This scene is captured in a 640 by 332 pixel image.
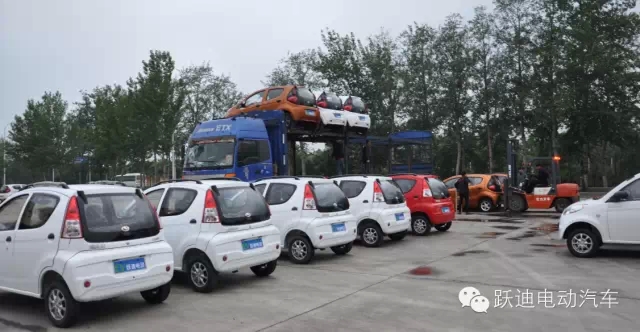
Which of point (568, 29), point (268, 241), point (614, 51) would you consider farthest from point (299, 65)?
point (268, 241)

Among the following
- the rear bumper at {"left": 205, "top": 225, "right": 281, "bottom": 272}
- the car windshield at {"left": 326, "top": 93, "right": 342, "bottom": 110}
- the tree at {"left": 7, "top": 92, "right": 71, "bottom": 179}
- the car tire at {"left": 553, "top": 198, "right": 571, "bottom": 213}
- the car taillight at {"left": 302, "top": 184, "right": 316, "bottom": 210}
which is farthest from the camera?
the tree at {"left": 7, "top": 92, "right": 71, "bottom": 179}

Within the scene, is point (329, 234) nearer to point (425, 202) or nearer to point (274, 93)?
point (425, 202)

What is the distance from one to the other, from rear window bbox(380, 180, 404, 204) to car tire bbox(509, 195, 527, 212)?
889 cm

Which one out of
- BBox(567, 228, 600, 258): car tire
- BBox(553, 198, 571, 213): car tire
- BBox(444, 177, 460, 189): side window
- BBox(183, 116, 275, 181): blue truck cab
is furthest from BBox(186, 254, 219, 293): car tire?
BBox(553, 198, 571, 213): car tire

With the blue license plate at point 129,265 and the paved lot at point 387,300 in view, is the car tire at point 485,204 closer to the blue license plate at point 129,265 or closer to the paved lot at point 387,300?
the paved lot at point 387,300

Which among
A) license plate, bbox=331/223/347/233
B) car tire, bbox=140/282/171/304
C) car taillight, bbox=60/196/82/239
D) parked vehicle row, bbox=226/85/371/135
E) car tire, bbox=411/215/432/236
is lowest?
car tire, bbox=140/282/171/304

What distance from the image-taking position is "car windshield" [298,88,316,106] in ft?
51.8

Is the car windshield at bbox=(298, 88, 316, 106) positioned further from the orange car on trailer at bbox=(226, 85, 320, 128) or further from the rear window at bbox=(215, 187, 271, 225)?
the rear window at bbox=(215, 187, 271, 225)

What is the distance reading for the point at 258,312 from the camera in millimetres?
6328

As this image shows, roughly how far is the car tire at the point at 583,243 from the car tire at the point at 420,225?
405 cm

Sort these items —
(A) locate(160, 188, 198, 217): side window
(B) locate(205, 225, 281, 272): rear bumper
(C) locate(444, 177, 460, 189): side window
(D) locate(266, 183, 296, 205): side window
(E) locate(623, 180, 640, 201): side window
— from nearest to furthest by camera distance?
(B) locate(205, 225, 281, 272): rear bumper
(A) locate(160, 188, 198, 217): side window
(E) locate(623, 180, 640, 201): side window
(D) locate(266, 183, 296, 205): side window
(C) locate(444, 177, 460, 189): side window

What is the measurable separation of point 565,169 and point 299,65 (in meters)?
21.7

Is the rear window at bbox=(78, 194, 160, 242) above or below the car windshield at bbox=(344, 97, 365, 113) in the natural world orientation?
below

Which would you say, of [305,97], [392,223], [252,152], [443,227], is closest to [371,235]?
[392,223]
